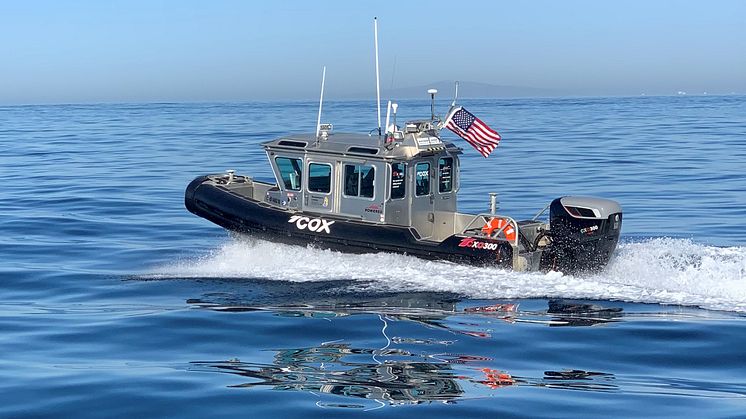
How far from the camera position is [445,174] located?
17.0 metres

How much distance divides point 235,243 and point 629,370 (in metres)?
8.72

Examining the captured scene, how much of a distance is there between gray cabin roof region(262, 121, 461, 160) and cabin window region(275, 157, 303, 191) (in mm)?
211

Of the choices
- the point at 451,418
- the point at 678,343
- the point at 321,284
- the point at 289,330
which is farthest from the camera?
the point at 321,284

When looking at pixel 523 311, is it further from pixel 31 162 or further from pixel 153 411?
pixel 31 162

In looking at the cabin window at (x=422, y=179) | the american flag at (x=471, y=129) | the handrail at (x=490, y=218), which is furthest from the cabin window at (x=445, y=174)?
the handrail at (x=490, y=218)

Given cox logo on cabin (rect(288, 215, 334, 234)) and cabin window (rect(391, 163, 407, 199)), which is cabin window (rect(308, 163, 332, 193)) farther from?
cabin window (rect(391, 163, 407, 199))

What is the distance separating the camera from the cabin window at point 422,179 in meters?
16.5

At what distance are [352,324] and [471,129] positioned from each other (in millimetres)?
4760

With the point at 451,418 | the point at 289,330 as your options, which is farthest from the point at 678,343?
the point at 289,330

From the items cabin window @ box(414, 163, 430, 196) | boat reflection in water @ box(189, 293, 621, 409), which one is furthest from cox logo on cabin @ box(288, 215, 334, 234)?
boat reflection in water @ box(189, 293, 621, 409)

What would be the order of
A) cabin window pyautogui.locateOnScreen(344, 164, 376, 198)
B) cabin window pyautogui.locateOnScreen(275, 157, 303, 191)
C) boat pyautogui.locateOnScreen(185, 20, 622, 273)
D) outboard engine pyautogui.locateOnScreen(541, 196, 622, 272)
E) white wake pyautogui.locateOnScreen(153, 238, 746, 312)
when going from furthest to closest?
cabin window pyautogui.locateOnScreen(275, 157, 303, 191)
cabin window pyautogui.locateOnScreen(344, 164, 376, 198)
boat pyautogui.locateOnScreen(185, 20, 622, 273)
outboard engine pyautogui.locateOnScreen(541, 196, 622, 272)
white wake pyautogui.locateOnScreen(153, 238, 746, 312)

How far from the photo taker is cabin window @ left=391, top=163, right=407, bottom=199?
16219 mm

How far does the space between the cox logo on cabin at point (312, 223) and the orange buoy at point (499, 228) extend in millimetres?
2435

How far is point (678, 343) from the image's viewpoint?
11836 millimetres
